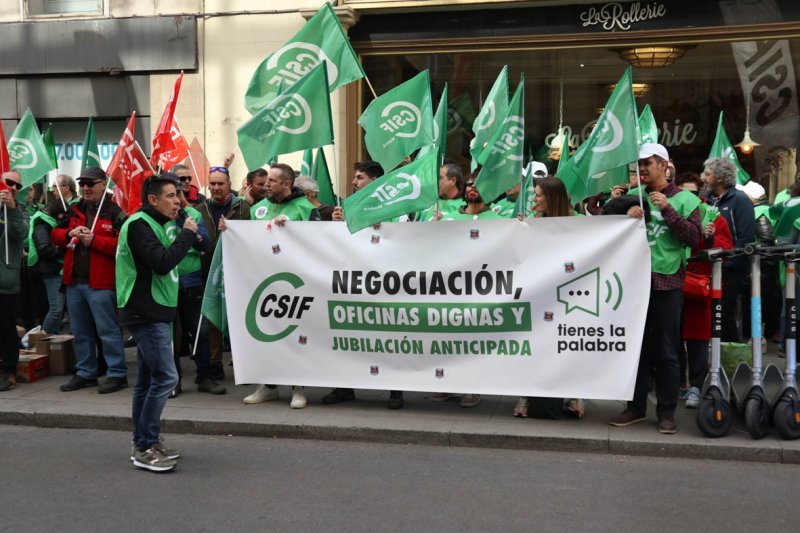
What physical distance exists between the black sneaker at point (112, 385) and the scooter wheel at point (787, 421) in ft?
18.3

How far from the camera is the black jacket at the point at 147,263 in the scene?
577cm

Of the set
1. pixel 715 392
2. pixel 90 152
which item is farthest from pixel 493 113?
pixel 90 152

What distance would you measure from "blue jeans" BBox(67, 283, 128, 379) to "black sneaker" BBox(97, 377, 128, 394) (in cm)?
5

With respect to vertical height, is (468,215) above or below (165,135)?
below

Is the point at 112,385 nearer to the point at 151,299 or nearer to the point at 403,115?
the point at 151,299

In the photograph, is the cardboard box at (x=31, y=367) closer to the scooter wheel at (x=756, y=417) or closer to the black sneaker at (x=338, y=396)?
the black sneaker at (x=338, y=396)

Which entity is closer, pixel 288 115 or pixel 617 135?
pixel 617 135

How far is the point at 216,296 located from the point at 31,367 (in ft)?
7.36

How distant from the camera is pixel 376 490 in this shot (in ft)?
18.1

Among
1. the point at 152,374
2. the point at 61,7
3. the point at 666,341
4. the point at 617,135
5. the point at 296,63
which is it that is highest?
the point at 61,7

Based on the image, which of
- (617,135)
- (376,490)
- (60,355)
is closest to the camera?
(376,490)

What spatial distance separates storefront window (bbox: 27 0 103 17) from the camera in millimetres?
13398

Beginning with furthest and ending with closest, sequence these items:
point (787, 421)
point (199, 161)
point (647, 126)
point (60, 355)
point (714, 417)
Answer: point (199, 161)
point (647, 126)
point (60, 355)
point (714, 417)
point (787, 421)

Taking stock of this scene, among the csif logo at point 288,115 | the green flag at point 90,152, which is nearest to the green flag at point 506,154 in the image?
the csif logo at point 288,115
